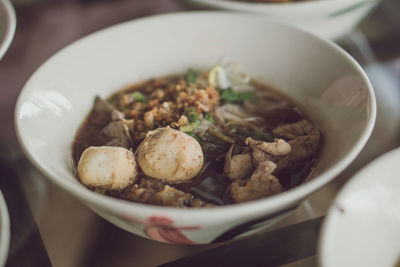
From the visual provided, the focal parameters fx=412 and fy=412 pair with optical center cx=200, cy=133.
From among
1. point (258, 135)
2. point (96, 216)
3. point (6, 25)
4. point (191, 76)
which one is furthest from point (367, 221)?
point (6, 25)

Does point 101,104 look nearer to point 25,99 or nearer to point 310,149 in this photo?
point 25,99

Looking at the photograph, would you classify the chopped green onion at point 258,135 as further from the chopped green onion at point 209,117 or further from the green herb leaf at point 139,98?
the green herb leaf at point 139,98

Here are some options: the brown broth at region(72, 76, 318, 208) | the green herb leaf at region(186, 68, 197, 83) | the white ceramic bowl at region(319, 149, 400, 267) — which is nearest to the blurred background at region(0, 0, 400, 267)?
the brown broth at region(72, 76, 318, 208)

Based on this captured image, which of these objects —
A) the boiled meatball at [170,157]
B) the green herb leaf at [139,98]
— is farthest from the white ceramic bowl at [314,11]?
the boiled meatball at [170,157]

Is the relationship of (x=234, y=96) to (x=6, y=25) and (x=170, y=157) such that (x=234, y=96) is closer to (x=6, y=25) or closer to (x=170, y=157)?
(x=170, y=157)

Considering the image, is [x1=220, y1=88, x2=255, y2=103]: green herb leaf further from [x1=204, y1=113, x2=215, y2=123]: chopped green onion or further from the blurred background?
the blurred background
